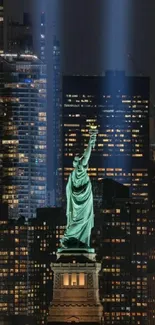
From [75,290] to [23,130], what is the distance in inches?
2303

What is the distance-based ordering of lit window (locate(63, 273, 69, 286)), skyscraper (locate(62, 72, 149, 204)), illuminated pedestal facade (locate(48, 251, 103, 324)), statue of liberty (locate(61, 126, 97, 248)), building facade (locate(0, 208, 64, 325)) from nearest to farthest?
1. illuminated pedestal facade (locate(48, 251, 103, 324))
2. lit window (locate(63, 273, 69, 286))
3. statue of liberty (locate(61, 126, 97, 248))
4. building facade (locate(0, 208, 64, 325))
5. skyscraper (locate(62, 72, 149, 204))

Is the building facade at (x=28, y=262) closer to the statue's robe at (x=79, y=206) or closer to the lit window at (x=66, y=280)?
the statue's robe at (x=79, y=206)

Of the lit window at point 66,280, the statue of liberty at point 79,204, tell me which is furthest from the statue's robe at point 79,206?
the lit window at point 66,280

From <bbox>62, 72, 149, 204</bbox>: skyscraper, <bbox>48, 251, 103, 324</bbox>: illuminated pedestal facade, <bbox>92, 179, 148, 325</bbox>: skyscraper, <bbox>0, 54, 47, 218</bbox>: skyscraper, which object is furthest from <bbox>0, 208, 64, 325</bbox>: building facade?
<bbox>48, 251, 103, 324</bbox>: illuminated pedestal facade

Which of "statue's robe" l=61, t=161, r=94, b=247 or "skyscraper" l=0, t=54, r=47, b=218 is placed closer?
"statue's robe" l=61, t=161, r=94, b=247

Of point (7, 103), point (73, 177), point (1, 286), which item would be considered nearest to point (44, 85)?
point (7, 103)

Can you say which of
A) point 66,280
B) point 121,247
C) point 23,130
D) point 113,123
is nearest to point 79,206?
point 66,280

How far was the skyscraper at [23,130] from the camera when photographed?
421 feet

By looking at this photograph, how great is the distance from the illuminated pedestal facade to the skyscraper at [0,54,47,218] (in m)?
50.9

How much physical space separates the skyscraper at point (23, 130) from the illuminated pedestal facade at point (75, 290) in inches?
2004

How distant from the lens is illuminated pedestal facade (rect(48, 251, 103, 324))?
74750 millimetres

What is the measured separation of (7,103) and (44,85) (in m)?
2.29

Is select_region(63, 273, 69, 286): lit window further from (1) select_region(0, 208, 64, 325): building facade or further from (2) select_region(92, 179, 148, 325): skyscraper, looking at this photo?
(2) select_region(92, 179, 148, 325): skyscraper

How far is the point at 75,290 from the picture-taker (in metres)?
74.9
